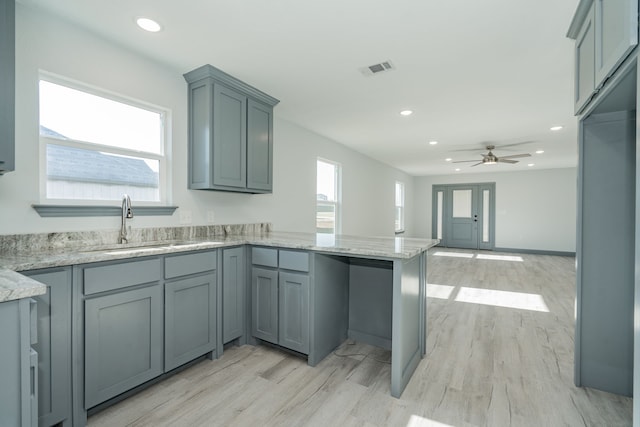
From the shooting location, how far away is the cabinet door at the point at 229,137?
2.78 m

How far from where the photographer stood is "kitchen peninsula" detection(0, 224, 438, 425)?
170 cm

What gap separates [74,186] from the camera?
2.17 meters

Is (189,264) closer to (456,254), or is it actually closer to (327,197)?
(327,197)

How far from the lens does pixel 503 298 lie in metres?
4.21

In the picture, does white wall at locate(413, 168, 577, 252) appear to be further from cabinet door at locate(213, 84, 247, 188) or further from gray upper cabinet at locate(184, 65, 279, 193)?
cabinet door at locate(213, 84, 247, 188)

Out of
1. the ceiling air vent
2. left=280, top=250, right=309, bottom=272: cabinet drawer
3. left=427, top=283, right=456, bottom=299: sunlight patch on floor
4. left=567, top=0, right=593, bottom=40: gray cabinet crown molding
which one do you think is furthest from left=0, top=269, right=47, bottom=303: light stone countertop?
left=427, top=283, right=456, bottom=299: sunlight patch on floor

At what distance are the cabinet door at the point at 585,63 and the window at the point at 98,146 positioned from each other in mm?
3055

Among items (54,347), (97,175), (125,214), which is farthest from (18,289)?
(97,175)

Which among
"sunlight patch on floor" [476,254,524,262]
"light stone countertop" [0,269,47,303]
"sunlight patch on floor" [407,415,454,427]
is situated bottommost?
"sunlight patch on floor" [407,415,454,427]

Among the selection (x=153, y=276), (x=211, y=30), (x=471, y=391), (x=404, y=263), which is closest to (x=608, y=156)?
(x=404, y=263)

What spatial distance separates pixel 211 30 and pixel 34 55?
1.11 metres

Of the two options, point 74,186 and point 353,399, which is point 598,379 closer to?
point 353,399

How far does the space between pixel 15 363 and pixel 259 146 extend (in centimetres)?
256

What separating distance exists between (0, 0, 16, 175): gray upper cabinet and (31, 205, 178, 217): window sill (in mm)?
483
